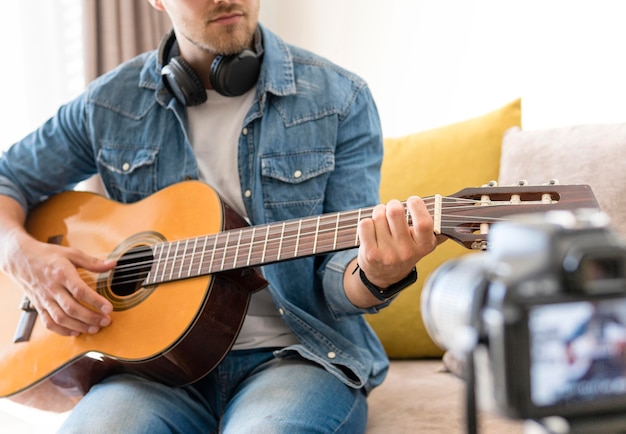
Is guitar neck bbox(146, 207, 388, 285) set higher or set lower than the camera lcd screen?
lower

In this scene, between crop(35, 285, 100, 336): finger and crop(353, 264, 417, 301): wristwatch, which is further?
crop(35, 285, 100, 336): finger

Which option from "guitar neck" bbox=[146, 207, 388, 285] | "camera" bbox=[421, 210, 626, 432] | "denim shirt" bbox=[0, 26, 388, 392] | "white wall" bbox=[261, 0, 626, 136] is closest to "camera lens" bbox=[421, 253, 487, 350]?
"camera" bbox=[421, 210, 626, 432]

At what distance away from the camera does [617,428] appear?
49 cm

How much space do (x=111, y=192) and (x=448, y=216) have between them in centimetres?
80

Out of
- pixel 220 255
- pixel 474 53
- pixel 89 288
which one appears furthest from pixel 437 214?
pixel 474 53

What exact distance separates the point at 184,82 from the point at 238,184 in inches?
8.6

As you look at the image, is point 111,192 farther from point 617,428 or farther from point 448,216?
point 617,428

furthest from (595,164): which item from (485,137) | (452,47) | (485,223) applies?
(452,47)

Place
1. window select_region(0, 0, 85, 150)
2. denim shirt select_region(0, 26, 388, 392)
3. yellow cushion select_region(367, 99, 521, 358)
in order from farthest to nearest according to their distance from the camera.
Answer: window select_region(0, 0, 85, 150) < yellow cushion select_region(367, 99, 521, 358) < denim shirt select_region(0, 26, 388, 392)

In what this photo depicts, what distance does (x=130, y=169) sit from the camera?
1504mm

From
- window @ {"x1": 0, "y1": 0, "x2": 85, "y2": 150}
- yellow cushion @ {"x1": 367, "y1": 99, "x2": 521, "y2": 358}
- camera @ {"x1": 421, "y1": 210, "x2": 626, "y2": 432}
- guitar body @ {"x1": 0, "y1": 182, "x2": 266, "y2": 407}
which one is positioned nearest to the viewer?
camera @ {"x1": 421, "y1": 210, "x2": 626, "y2": 432}

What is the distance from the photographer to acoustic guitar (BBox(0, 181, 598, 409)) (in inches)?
46.4

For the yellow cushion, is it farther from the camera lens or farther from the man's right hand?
the camera lens

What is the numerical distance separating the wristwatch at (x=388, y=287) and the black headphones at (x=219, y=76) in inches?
18.9
